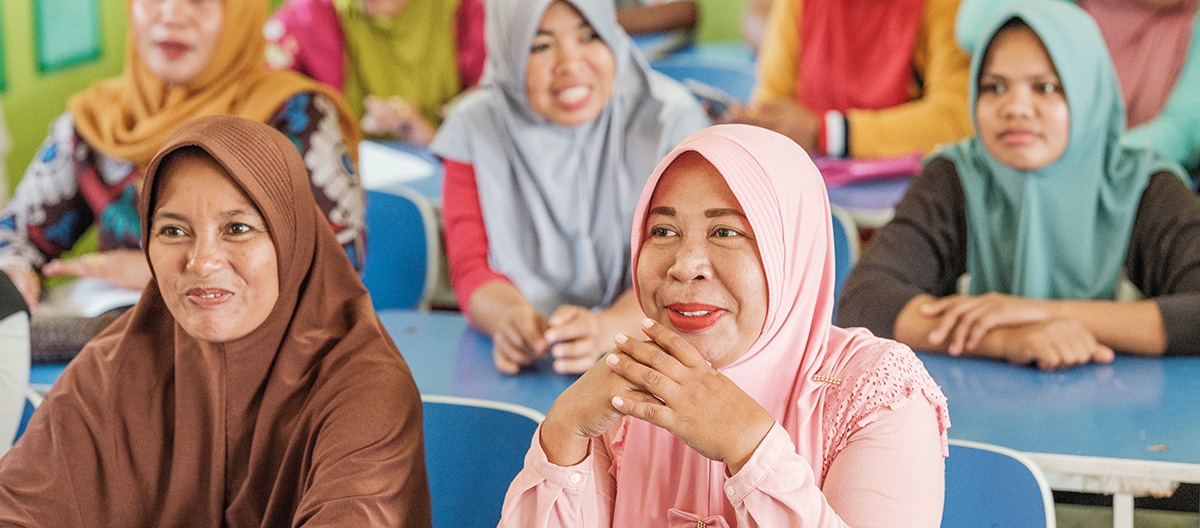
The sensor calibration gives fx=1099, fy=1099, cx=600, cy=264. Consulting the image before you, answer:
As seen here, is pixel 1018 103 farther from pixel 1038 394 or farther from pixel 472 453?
pixel 472 453

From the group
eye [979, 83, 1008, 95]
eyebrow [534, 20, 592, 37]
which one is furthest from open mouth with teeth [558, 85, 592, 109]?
eye [979, 83, 1008, 95]

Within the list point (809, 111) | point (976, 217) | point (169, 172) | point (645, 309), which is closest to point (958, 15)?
point (809, 111)

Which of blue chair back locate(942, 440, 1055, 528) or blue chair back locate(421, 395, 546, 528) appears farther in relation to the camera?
blue chair back locate(421, 395, 546, 528)

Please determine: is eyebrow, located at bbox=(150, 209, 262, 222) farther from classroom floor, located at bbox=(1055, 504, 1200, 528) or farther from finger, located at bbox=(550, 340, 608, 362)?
classroom floor, located at bbox=(1055, 504, 1200, 528)

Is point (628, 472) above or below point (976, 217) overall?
below

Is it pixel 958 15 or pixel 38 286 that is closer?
pixel 38 286

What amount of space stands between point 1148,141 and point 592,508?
1.78 meters

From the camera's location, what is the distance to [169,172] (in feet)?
4.24

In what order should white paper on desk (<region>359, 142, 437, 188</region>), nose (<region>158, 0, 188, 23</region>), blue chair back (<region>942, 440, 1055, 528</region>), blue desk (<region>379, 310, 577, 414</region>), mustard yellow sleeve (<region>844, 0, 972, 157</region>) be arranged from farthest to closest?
white paper on desk (<region>359, 142, 437, 188</region>)
mustard yellow sleeve (<region>844, 0, 972, 157</region>)
nose (<region>158, 0, 188, 23</region>)
blue desk (<region>379, 310, 577, 414</region>)
blue chair back (<region>942, 440, 1055, 528</region>)

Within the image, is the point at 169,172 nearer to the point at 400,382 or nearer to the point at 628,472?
the point at 400,382

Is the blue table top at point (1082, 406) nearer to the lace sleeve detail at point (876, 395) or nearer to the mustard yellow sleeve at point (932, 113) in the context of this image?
the lace sleeve detail at point (876, 395)

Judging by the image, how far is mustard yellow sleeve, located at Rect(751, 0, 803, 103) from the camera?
10.4 feet

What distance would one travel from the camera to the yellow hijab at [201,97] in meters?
2.25

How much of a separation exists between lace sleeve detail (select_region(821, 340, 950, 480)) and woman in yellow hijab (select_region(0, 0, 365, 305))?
1.27 meters
